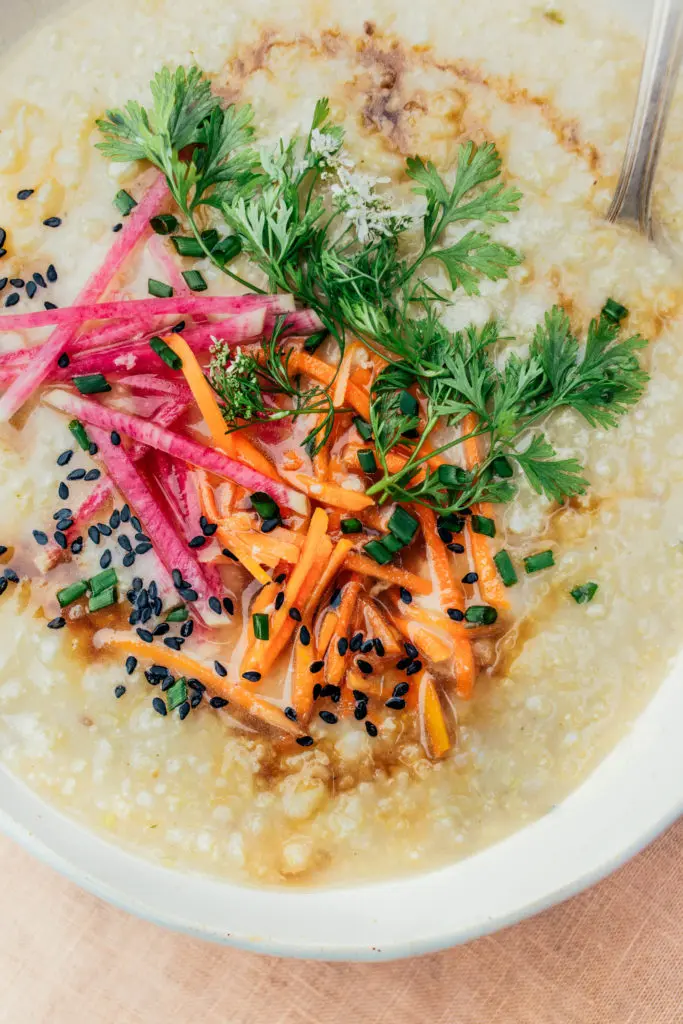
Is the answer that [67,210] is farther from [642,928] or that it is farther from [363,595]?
[642,928]

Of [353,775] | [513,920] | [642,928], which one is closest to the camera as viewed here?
[513,920]

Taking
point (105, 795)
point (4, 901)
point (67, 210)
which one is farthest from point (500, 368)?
point (4, 901)

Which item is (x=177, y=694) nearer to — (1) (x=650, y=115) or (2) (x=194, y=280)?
(2) (x=194, y=280)

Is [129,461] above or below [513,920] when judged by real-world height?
above

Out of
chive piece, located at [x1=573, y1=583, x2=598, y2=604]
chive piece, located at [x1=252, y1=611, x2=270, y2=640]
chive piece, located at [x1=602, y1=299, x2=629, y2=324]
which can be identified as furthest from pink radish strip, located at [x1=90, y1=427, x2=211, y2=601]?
chive piece, located at [x1=602, y1=299, x2=629, y2=324]

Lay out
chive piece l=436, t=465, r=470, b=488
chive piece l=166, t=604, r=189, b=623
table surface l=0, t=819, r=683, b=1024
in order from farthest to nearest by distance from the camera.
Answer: table surface l=0, t=819, r=683, b=1024, chive piece l=166, t=604, r=189, b=623, chive piece l=436, t=465, r=470, b=488

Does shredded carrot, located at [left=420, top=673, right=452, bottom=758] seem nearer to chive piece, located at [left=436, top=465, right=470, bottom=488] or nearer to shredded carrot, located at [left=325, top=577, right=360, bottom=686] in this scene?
shredded carrot, located at [left=325, top=577, right=360, bottom=686]
